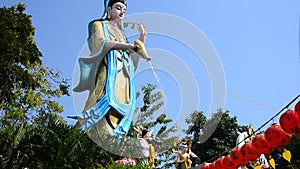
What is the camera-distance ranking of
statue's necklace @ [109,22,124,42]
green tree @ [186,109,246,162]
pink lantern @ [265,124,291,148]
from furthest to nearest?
green tree @ [186,109,246,162] < statue's necklace @ [109,22,124,42] < pink lantern @ [265,124,291,148]

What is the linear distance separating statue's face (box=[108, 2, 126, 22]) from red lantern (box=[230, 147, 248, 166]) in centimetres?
709

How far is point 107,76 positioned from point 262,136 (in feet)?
21.3

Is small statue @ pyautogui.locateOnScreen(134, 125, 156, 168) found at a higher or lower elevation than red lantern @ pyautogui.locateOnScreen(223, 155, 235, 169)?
higher

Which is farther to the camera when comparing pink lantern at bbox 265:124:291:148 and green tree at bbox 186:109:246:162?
green tree at bbox 186:109:246:162

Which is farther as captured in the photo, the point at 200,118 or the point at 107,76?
the point at 200,118

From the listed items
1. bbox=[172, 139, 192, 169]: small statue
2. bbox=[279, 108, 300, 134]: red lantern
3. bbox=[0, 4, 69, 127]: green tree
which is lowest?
bbox=[279, 108, 300, 134]: red lantern

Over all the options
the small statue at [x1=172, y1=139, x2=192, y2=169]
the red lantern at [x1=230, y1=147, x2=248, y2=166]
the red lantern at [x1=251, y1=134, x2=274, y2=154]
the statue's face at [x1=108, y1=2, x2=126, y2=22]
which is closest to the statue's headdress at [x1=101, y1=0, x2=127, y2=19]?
the statue's face at [x1=108, y1=2, x2=126, y2=22]

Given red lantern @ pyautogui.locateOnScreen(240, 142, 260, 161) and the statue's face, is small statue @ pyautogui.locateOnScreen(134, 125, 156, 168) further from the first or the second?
the statue's face

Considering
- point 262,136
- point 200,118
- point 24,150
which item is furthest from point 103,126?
point 200,118

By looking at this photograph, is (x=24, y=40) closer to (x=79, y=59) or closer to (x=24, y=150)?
(x=79, y=59)

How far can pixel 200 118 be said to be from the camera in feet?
56.7

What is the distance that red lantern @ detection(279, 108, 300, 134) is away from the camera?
4.71 m

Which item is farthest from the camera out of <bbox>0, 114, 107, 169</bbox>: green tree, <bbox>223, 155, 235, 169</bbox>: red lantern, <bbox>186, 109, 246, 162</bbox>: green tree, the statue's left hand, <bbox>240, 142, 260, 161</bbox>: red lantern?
<bbox>186, 109, 246, 162</bbox>: green tree

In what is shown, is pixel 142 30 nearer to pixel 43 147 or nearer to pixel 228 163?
pixel 43 147
